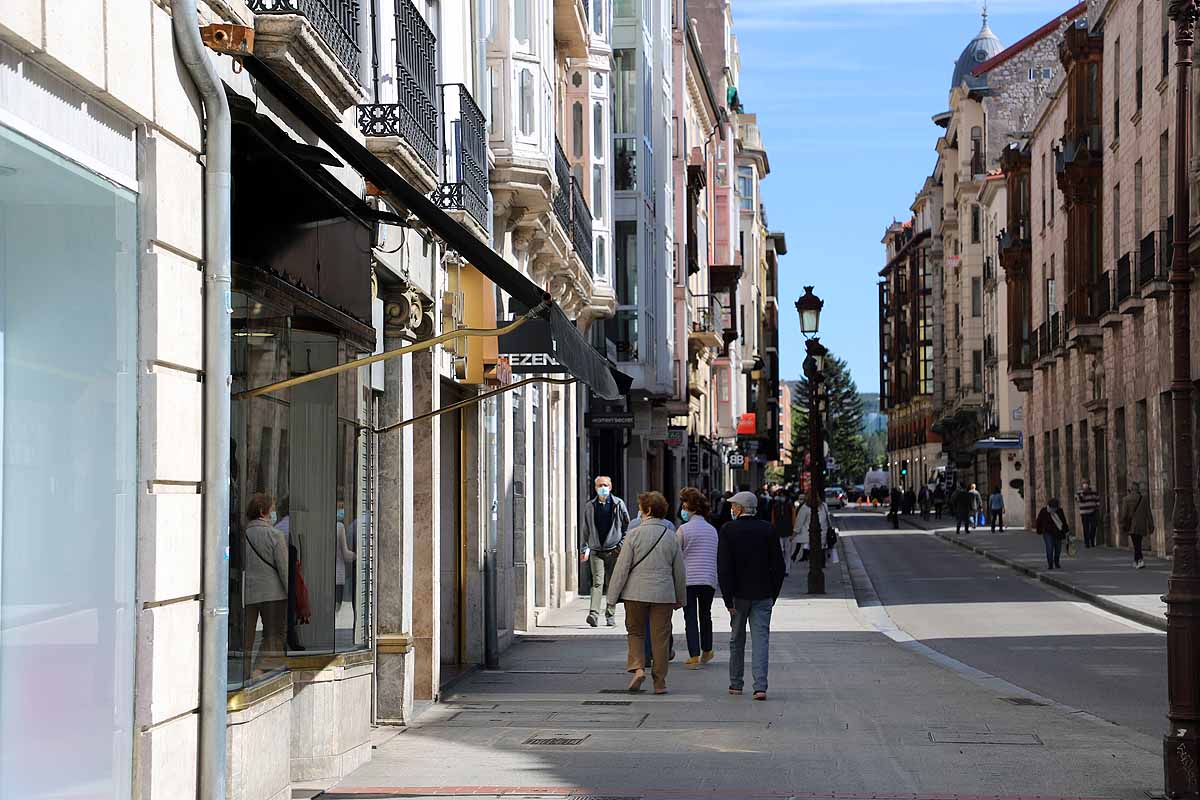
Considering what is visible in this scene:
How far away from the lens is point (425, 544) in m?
14.6

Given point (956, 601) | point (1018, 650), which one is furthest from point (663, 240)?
point (1018, 650)

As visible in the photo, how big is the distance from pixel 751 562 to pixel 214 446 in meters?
7.83

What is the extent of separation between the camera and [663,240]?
42.3 metres

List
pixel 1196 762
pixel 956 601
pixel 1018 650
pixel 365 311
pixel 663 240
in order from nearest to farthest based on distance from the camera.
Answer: pixel 1196 762, pixel 365 311, pixel 1018 650, pixel 956 601, pixel 663 240

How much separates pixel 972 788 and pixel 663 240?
108 ft

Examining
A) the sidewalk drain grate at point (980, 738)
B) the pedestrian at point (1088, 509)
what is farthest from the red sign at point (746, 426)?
the sidewalk drain grate at point (980, 738)

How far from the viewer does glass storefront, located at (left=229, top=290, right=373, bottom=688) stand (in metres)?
8.60

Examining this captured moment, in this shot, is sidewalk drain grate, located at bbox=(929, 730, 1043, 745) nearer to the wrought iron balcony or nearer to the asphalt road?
the asphalt road

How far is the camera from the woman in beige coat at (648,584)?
1513cm

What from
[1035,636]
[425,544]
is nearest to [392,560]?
[425,544]

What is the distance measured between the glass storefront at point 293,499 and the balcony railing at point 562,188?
37.9 feet

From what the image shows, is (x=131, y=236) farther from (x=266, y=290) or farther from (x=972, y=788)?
(x=972, y=788)

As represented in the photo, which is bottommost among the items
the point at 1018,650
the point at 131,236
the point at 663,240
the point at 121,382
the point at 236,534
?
the point at 1018,650

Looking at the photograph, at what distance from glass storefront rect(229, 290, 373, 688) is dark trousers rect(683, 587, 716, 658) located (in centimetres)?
573
